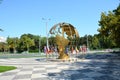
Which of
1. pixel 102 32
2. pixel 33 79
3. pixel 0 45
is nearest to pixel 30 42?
pixel 0 45

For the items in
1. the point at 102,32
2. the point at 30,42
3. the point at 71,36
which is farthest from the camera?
the point at 30,42

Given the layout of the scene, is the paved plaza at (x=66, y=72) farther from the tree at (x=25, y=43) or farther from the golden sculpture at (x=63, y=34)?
the tree at (x=25, y=43)

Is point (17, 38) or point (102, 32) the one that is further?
point (17, 38)

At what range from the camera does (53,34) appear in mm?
29656

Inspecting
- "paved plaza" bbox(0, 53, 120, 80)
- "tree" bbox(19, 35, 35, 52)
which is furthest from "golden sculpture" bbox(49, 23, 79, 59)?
"tree" bbox(19, 35, 35, 52)

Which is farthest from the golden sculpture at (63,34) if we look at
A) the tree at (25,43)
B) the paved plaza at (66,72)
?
the tree at (25,43)

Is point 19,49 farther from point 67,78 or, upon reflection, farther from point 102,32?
point 67,78

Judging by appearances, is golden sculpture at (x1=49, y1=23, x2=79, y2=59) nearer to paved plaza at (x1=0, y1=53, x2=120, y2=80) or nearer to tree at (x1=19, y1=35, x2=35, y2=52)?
paved plaza at (x1=0, y1=53, x2=120, y2=80)

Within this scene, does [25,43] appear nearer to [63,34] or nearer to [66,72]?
[63,34]

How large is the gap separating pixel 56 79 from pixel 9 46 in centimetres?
8925

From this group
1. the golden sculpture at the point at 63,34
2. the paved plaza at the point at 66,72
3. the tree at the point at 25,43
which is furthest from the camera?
the tree at the point at 25,43

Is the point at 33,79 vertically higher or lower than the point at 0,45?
lower

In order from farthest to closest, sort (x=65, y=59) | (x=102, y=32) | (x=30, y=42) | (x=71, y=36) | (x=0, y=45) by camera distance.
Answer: (x=0, y=45) < (x=30, y=42) < (x=102, y=32) < (x=71, y=36) < (x=65, y=59)

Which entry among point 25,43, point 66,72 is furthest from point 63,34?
point 25,43
